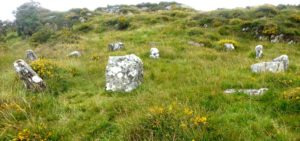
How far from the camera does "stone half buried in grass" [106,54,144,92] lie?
32.8 feet

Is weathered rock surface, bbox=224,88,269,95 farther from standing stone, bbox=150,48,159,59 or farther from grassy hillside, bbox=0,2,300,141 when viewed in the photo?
standing stone, bbox=150,48,159,59

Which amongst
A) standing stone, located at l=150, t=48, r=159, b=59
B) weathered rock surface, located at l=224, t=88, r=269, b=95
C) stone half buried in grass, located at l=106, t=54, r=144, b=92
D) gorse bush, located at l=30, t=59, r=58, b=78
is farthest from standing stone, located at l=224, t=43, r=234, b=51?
gorse bush, located at l=30, t=59, r=58, b=78

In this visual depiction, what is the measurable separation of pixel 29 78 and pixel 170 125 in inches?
219

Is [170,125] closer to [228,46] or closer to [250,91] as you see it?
[250,91]

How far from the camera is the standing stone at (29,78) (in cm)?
1005

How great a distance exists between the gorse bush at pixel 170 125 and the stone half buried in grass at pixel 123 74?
3.22 metres

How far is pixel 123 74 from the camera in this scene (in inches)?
400

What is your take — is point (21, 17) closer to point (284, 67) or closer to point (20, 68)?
point (20, 68)

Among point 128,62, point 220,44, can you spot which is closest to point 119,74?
point 128,62

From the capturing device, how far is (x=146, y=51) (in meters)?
15.9

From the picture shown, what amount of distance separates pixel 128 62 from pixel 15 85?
3471 millimetres

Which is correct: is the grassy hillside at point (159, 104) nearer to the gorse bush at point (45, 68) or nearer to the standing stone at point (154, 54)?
the gorse bush at point (45, 68)

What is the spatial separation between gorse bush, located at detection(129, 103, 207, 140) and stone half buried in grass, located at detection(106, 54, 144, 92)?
3.22m

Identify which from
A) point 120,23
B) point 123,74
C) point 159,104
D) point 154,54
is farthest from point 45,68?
point 120,23
